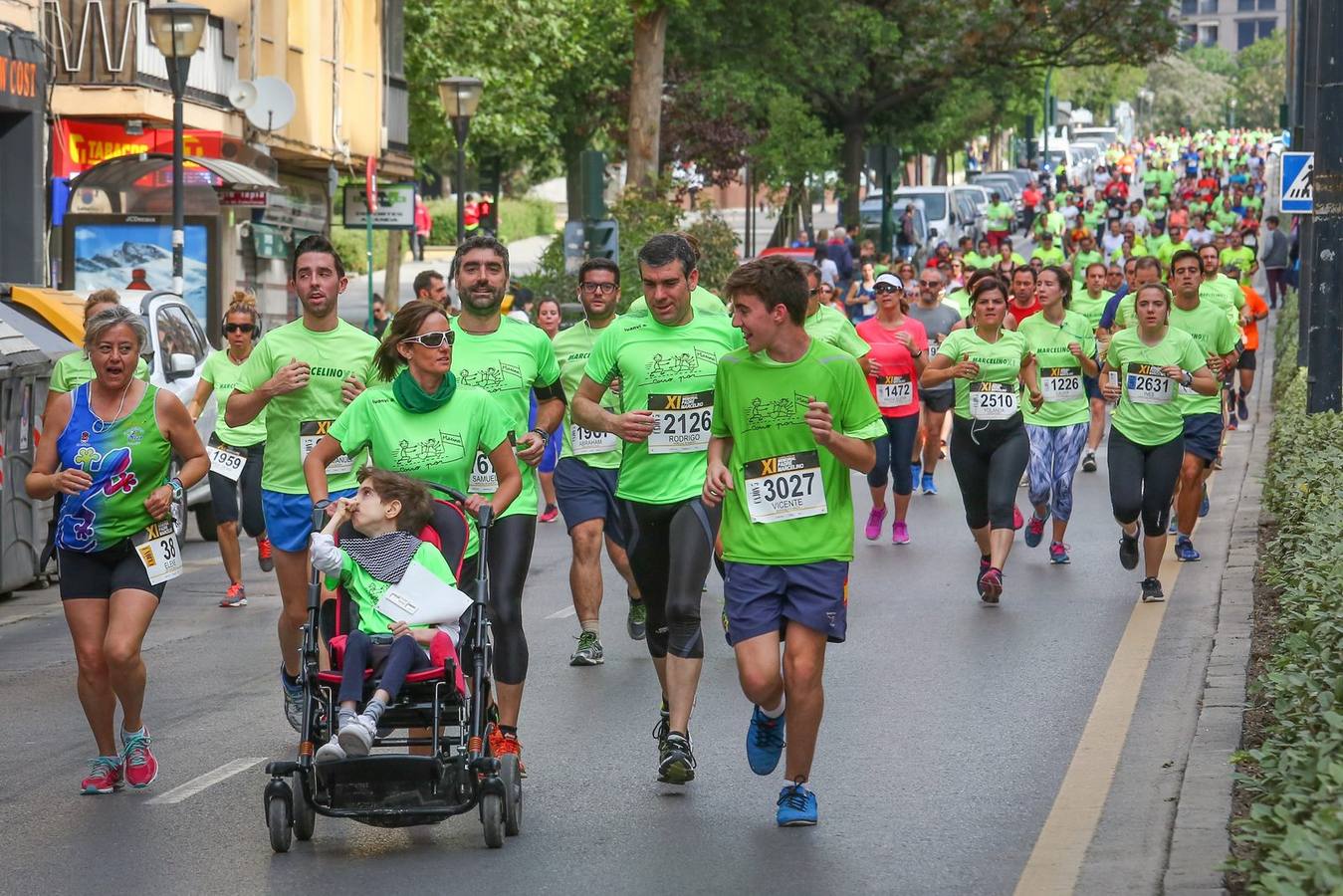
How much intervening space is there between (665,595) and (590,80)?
38.5 m

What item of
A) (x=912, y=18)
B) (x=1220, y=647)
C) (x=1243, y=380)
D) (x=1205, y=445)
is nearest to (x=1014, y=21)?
(x=912, y=18)

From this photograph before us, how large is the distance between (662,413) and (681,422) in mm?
82

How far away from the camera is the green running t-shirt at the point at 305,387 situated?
30.6 ft

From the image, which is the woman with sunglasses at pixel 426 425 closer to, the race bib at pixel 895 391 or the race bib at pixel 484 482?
the race bib at pixel 484 482

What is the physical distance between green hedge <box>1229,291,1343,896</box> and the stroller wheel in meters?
2.82

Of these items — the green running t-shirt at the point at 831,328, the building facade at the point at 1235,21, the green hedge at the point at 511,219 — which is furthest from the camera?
the building facade at the point at 1235,21

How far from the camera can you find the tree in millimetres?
149750

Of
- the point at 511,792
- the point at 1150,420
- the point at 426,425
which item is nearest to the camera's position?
the point at 511,792

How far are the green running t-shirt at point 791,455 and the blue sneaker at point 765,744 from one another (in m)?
0.54


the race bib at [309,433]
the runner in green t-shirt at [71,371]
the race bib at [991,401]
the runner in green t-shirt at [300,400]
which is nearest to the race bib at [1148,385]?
the race bib at [991,401]

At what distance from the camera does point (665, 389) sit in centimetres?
877

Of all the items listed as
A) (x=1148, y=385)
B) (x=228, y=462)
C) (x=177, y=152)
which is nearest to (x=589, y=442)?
(x=228, y=462)

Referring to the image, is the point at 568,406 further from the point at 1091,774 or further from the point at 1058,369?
the point at 1058,369

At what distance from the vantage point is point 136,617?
816 cm
